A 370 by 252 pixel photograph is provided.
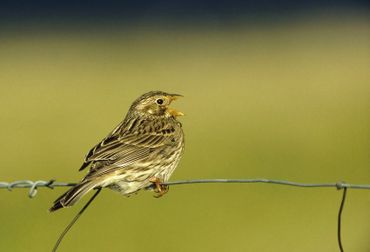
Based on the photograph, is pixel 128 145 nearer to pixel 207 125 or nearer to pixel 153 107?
pixel 153 107

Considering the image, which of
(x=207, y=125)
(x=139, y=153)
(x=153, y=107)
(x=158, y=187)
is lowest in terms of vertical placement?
(x=207, y=125)

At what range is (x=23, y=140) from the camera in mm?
19984

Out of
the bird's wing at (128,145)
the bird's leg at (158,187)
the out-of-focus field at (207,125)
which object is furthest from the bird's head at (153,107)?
the out-of-focus field at (207,125)

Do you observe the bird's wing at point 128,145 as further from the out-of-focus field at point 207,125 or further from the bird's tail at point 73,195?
the out-of-focus field at point 207,125

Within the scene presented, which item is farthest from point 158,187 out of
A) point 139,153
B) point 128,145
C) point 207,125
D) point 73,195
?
point 207,125

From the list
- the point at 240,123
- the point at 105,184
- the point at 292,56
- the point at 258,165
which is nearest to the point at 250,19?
the point at 292,56

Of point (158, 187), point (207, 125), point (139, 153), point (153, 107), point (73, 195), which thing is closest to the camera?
point (73, 195)

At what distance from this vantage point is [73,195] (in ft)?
29.3

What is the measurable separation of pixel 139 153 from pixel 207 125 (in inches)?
411

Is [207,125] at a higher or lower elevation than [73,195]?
lower

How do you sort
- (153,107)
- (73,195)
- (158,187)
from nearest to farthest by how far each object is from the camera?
(73,195) → (158,187) → (153,107)

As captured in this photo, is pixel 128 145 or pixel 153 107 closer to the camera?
pixel 128 145

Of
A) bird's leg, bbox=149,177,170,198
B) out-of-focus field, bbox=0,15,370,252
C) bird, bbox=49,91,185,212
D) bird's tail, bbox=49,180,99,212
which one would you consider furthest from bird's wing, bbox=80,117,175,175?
out-of-focus field, bbox=0,15,370,252

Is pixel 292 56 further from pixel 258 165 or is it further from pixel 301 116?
pixel 258 165
